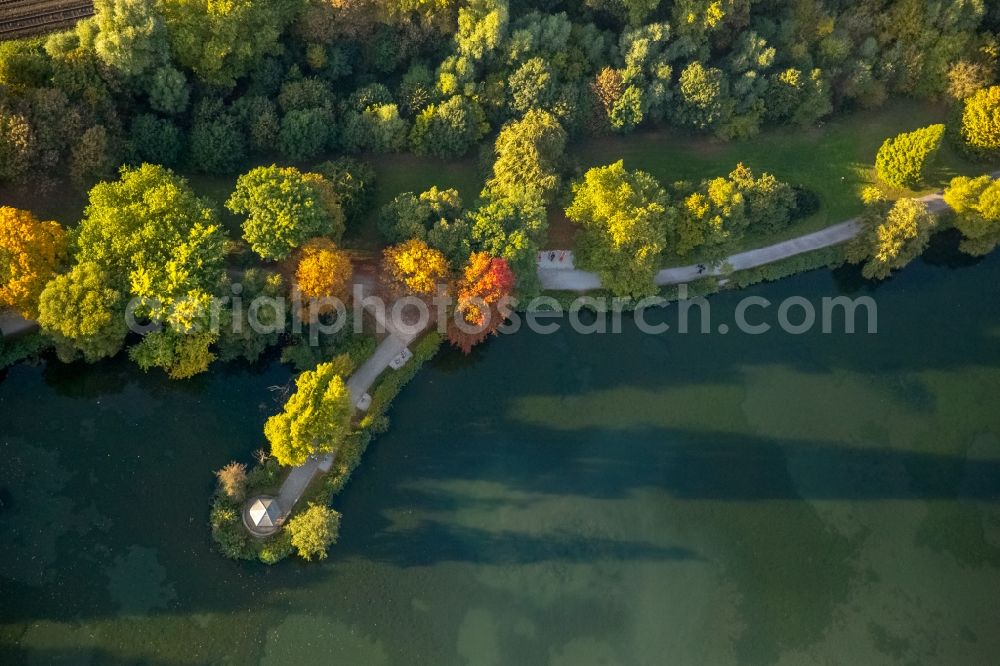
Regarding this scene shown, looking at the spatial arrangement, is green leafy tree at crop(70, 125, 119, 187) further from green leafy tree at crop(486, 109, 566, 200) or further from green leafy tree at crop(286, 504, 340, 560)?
green leafy tree at crop(286, 504, 340, 560)

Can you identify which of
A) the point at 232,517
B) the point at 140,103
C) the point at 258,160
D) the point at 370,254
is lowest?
the point at 232,517

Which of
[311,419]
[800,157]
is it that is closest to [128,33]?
[311,419]

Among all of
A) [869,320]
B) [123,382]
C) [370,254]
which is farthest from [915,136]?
[123,382]

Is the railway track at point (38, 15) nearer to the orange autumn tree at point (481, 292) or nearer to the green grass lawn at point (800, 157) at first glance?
the orange autumn tree at point (481, 292)

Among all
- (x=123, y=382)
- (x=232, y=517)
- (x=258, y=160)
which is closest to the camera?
(x=232, y=517)

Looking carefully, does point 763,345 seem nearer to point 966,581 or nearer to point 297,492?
point 966,581

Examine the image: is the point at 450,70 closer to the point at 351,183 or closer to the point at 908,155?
the point at 351,183
